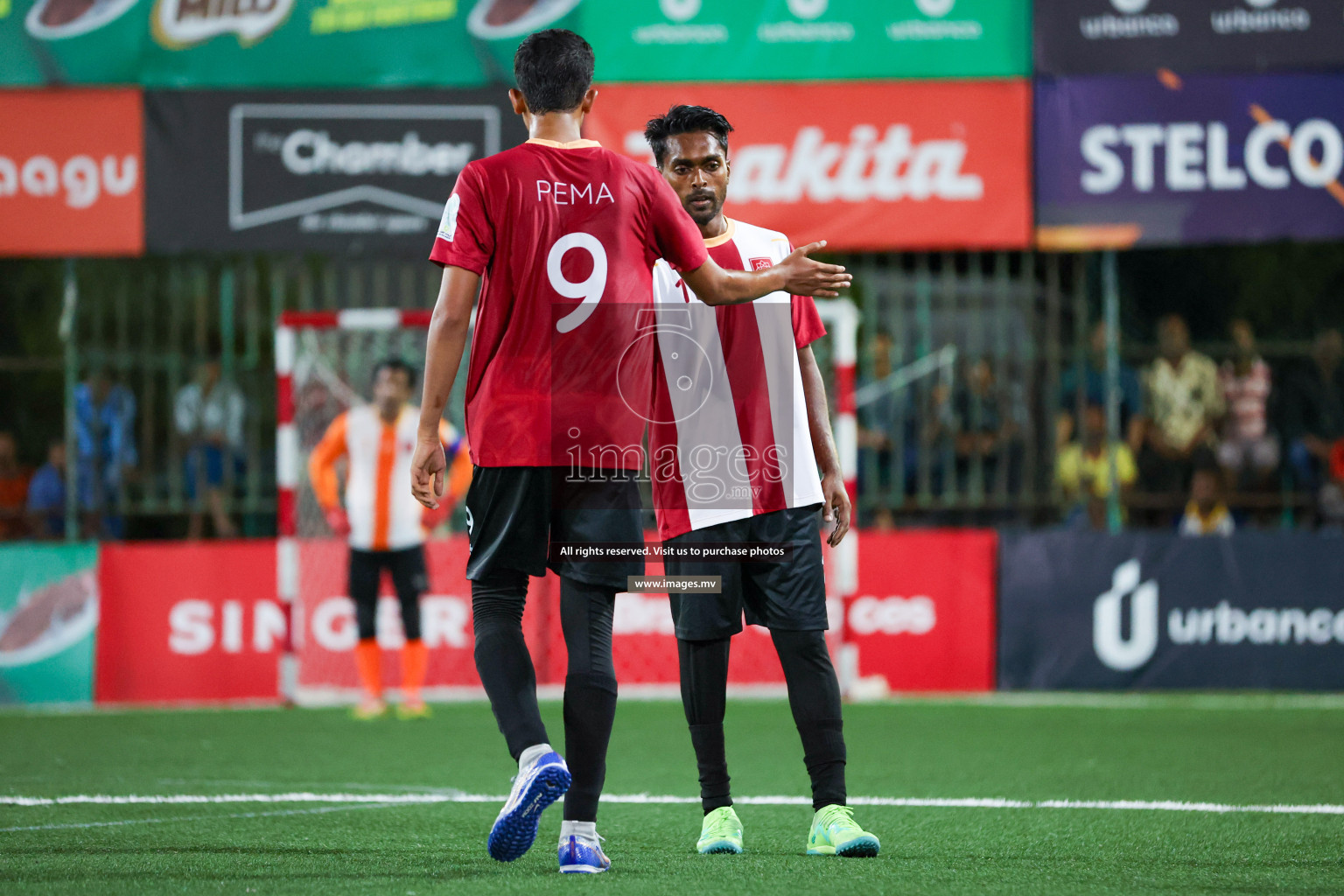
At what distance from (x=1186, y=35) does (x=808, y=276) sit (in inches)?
292

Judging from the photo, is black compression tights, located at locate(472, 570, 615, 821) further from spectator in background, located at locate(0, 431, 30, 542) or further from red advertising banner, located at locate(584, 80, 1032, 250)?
spectator in background, located at locate(0, 431, 30, 542)

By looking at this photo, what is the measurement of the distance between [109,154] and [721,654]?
747 cm

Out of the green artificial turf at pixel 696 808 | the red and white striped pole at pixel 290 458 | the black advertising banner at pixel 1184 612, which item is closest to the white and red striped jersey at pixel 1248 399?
the black advertising banner at pixel 1184 612

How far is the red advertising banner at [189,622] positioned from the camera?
10.2 meters

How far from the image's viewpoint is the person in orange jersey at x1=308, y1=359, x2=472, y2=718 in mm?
9422

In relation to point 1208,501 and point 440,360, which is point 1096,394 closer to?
point 1208,501

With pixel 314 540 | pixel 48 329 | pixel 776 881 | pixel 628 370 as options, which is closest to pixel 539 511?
pixel 628 370

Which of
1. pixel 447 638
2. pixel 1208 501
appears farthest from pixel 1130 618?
pixel 447 638

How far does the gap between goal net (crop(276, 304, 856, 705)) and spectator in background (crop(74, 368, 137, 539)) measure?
1.37m

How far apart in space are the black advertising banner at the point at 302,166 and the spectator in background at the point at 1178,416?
191 inches

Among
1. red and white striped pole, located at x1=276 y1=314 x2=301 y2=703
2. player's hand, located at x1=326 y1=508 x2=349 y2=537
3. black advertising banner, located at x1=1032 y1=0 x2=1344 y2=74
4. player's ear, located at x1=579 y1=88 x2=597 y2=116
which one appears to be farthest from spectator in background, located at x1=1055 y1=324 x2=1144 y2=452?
player's ear, located at x1=579 y1=88 x2=597 y2=116

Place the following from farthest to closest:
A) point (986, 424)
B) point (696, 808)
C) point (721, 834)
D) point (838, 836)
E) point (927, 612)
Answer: point (986, 424) → point (927, 612) → point (696, 808) → point (721, 834) → point (838, 836)

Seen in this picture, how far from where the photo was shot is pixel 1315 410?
37.8ft

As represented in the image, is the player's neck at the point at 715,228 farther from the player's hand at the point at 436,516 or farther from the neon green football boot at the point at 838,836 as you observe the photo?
the player's hand at the point at 436,516
